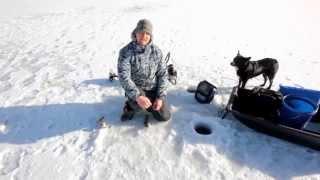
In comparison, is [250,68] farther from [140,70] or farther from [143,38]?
[143,38]

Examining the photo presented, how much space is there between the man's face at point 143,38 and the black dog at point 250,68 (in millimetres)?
1858

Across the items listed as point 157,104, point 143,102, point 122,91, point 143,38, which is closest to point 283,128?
point 157,104

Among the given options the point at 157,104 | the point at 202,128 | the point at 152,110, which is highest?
the point at 157,104

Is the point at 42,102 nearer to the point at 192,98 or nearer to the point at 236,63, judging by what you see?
the point at 192,98

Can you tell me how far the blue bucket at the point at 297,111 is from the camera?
4124mm

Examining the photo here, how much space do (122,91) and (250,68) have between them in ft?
7.30

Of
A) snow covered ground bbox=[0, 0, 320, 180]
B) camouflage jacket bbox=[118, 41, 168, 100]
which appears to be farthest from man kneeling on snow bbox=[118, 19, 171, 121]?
snow covered ground bbox=[0, 0, 320, 180]

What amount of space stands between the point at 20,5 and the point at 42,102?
7940 mm

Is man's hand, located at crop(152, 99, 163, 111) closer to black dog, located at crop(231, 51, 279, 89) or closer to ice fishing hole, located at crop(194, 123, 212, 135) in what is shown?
ice fishing hole, located at crop(194, 123, 212, 135)

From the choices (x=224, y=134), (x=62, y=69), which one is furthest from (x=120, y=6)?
(x=224, y=134)

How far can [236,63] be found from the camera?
536 centimetres

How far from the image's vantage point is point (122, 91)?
563 centimetres

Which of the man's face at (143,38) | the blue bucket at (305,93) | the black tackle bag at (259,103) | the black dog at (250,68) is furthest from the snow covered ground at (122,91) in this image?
the man's face at (143,38)

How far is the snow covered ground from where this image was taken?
4.05m
